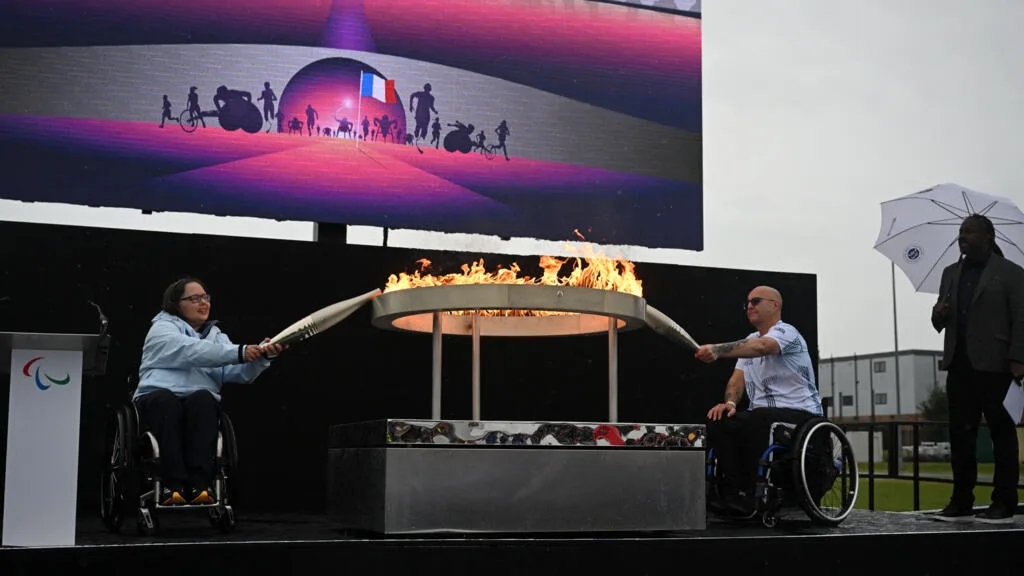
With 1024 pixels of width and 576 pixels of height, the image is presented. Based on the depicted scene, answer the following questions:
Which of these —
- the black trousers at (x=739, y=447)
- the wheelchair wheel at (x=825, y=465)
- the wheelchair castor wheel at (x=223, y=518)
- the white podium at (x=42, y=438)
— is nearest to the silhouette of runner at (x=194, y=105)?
the wheelchair castor wheel at (x=223, y=518)

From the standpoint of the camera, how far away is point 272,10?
25.0ft

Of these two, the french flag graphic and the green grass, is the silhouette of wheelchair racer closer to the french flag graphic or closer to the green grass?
the french flag graphic

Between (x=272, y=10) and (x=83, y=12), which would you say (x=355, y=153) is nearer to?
(x=272, y=10)

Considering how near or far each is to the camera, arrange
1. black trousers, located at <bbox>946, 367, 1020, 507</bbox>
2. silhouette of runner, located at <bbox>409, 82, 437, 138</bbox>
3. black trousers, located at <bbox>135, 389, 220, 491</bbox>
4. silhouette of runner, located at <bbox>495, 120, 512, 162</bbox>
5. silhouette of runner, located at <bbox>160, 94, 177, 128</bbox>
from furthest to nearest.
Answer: silhouette of runner, located at <bbox>495, 120, 512, 162</bbox> → silhouette of runner, located at <bbox>409, 82, 437, 138</bbox> → silhouette of runner, located at <bbox>160, 94, 177, 128</bbox> → black trousers, located at <bbox>946, 367, 1020, 507</bbox> → black trousers, located at <bbox>135, 389, 220, 491</bbox>

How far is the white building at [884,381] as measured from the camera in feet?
165

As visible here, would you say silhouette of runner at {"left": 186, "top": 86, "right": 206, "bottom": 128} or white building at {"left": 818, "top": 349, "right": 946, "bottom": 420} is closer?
silhouette of runner at {"left": 186, "top": 86, "right": 206, "bottom": 128}

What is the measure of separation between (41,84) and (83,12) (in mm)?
562

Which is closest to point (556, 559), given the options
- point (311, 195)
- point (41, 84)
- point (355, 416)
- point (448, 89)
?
point (355, 416)

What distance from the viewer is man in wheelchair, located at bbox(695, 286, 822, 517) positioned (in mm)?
5918

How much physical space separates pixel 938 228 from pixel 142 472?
219 inches

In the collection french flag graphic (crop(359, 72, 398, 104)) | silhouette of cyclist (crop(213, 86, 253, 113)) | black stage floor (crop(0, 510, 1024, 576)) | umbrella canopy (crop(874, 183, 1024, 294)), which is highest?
french flag graphic (crop(359, 72, 398, 104))

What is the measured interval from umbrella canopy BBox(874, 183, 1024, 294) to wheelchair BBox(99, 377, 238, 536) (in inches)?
192

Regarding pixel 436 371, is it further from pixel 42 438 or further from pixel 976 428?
pixel 976 428

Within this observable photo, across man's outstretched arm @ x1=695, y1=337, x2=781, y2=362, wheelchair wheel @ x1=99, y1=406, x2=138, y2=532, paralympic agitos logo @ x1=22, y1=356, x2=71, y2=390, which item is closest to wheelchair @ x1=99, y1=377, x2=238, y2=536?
wheelchair wheel @ x1=99, y1=406, x2=138, y2=532
